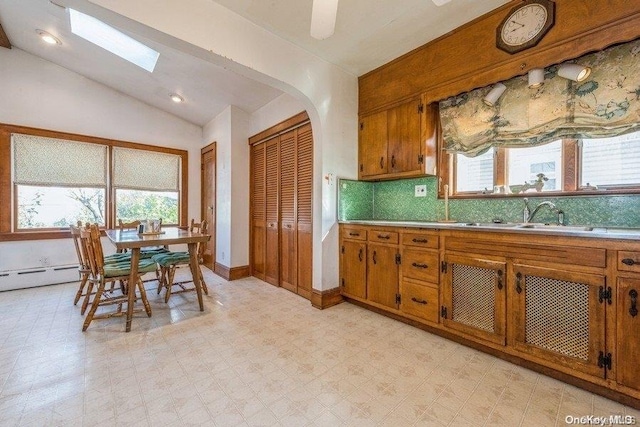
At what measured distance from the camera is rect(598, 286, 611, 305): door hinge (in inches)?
59.0

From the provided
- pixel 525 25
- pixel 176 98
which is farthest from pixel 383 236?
pixel 176 98

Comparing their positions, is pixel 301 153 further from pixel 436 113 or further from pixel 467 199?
pixel 467 199

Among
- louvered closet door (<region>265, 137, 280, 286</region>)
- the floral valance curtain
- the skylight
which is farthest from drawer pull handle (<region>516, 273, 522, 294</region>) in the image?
the skylight

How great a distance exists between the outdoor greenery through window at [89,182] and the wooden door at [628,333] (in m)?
5.56

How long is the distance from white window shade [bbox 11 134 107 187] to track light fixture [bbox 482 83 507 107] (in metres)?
5.26

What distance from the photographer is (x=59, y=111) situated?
3.93 metres

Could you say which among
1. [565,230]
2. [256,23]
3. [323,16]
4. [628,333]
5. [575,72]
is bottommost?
[628,333]

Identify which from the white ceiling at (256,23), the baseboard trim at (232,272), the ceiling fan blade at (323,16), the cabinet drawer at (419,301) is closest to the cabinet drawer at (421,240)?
the cabinet drawer at (419,301)

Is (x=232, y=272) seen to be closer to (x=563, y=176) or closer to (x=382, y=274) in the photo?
(x=382, y=274)

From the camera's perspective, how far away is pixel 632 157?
6.26 ft

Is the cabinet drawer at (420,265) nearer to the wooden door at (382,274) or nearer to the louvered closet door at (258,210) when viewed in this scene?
the wooden door at (382,274)

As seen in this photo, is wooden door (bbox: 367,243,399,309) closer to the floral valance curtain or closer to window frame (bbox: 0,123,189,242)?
the floral valance curtain

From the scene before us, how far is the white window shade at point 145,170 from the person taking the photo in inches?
175

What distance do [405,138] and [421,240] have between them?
3.76 ft
